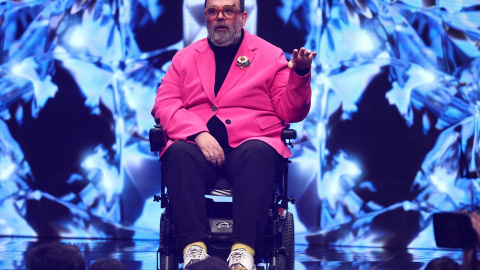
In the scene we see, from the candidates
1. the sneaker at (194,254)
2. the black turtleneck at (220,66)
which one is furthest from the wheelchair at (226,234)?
the black turtleneck at (220,66)

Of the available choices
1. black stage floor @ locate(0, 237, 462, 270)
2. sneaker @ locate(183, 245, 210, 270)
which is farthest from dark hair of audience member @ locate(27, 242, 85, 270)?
black stage floor @ locate(0, 237, 462, 270)

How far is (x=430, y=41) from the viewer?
4633 mm

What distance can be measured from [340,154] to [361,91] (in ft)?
1.44

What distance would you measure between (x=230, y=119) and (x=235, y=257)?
2.14 feet

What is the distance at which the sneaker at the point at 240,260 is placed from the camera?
8.75ft

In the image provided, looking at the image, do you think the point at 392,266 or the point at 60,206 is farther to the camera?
the point at 60,206

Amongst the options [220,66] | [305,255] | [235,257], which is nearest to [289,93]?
[220,66]

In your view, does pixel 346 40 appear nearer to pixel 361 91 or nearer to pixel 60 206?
pixel 361 91

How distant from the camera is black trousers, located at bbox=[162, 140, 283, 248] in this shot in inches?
110

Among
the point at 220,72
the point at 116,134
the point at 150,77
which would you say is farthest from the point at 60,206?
the point at 220,72

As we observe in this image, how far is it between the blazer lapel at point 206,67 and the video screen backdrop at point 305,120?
1461mm

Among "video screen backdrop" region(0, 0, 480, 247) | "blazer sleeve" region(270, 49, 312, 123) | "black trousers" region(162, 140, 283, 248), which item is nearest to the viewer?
"black trousers" region(162, 140, 283, 248)

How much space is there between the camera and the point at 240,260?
2.69 m

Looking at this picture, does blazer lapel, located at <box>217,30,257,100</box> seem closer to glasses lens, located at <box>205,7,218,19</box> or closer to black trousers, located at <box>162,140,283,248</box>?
glasses lens, located at <box>205,7,218,19</box>
